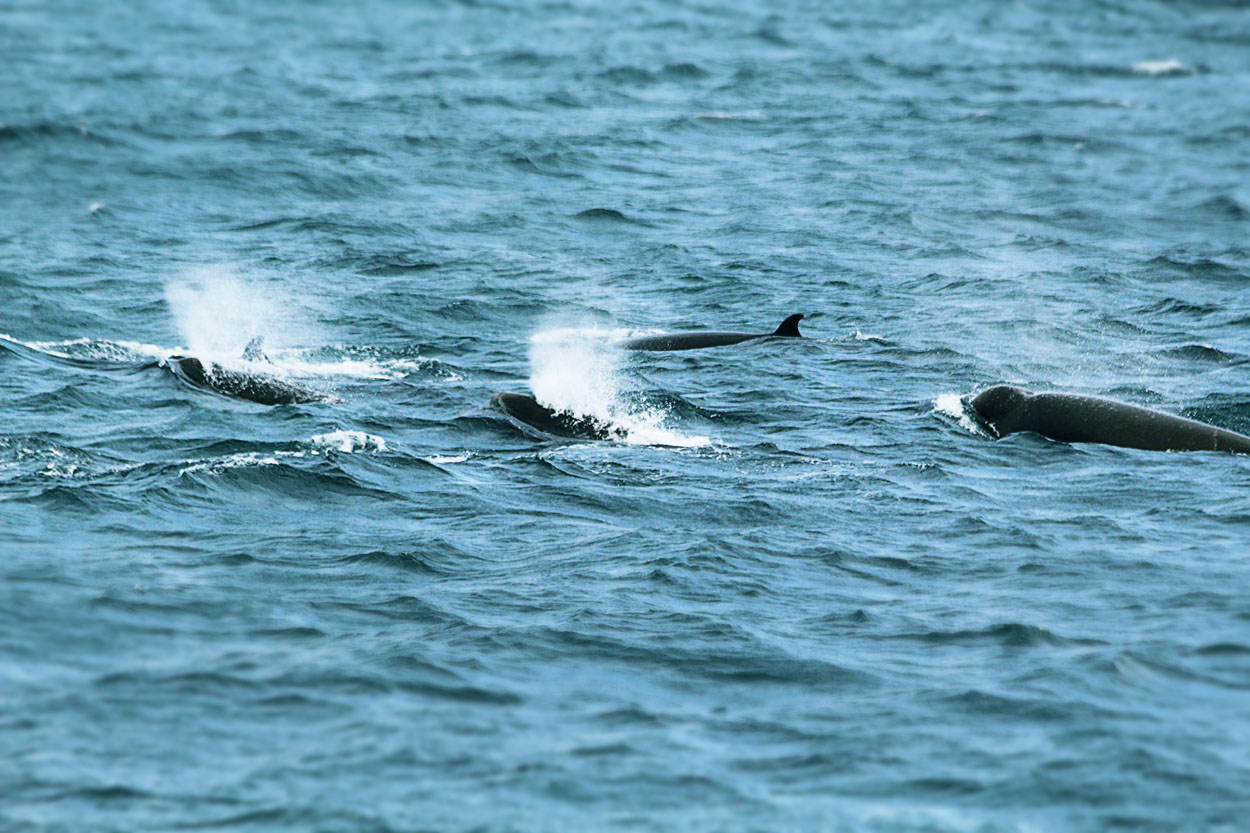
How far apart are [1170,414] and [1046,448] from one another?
5.04ft

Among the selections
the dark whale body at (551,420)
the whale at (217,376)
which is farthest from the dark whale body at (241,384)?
the dark whale body at (551,420)

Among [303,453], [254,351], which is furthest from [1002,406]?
[254,351]

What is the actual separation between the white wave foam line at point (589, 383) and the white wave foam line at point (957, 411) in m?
3.13

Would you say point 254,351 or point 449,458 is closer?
point 449,458

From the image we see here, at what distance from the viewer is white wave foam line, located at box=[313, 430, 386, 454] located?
727 inches

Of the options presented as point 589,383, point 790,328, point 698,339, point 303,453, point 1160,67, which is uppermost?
point 1160,67

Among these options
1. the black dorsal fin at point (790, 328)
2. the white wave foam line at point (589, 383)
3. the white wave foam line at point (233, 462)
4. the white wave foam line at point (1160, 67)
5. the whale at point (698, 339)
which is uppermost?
the white wave foam line at point (1160, 67)

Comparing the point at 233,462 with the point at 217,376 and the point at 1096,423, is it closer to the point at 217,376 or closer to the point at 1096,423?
the point at 217,376

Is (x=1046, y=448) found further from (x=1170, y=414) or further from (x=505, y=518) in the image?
(x=505, y=518)

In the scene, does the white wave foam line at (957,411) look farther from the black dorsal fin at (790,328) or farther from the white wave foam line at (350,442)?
the white wave foam line at (350,442)

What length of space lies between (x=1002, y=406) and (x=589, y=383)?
5.43m

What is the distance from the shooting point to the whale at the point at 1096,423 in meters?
18.4

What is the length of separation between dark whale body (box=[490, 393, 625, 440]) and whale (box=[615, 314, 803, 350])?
157 inches

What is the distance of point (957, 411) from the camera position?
20516mm
